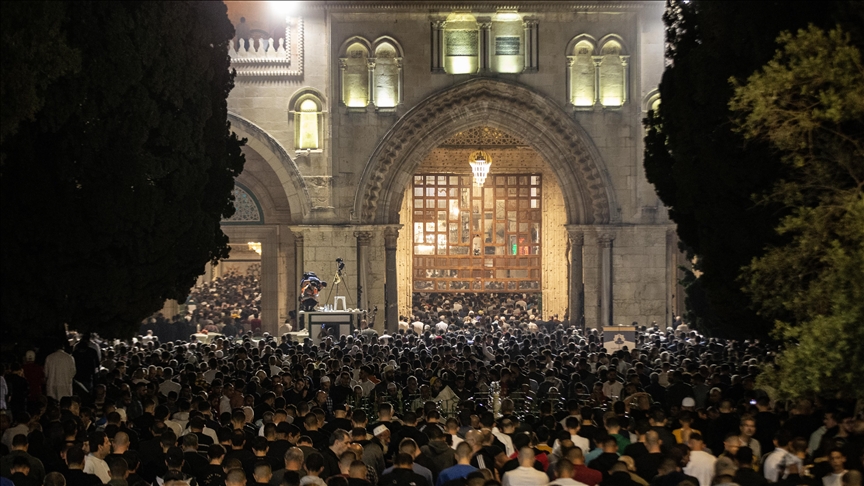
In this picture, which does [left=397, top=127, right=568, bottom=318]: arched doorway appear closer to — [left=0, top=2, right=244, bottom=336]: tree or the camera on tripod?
the camera on tripod

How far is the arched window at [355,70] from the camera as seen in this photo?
2986 centimetres

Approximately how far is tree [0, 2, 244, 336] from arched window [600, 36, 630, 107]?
49.7 feet

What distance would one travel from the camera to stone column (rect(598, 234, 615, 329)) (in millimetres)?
30203

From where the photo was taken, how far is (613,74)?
30094 millimetres

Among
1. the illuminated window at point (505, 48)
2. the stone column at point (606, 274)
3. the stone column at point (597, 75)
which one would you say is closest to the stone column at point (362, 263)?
the illuminated window at point (505, 48)

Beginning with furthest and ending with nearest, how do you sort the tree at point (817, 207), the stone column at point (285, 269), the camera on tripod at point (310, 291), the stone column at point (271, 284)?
the stone column at point (271, 284) → the stone column at point (285, 269) → the camera on tripod at point (310, 291) → the tree at point (817, 207)

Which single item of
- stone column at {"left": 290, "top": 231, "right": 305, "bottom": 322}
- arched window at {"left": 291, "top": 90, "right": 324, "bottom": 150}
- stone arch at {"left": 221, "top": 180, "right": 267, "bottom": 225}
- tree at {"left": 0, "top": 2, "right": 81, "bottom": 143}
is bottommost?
stone column at {"left": 290, "top": 231, "right": 305, "bottom": 322}

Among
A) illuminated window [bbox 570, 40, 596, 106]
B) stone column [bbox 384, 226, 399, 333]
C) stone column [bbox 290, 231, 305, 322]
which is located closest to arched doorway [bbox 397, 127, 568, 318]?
stone column [bbox 384, 226, 399, 333]

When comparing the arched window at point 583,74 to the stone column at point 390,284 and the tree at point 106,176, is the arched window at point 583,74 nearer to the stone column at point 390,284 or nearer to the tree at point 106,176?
the stone column at point 390,284

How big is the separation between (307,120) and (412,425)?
1972 cm

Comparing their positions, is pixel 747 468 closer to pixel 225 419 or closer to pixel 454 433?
pixel 454 433

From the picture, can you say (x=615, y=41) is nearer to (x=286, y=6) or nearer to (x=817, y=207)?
(x=286, y=6)

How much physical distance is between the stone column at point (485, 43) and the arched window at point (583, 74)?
2026 mm

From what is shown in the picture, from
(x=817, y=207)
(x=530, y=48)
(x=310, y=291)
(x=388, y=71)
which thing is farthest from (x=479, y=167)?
(x=817, y=207)
